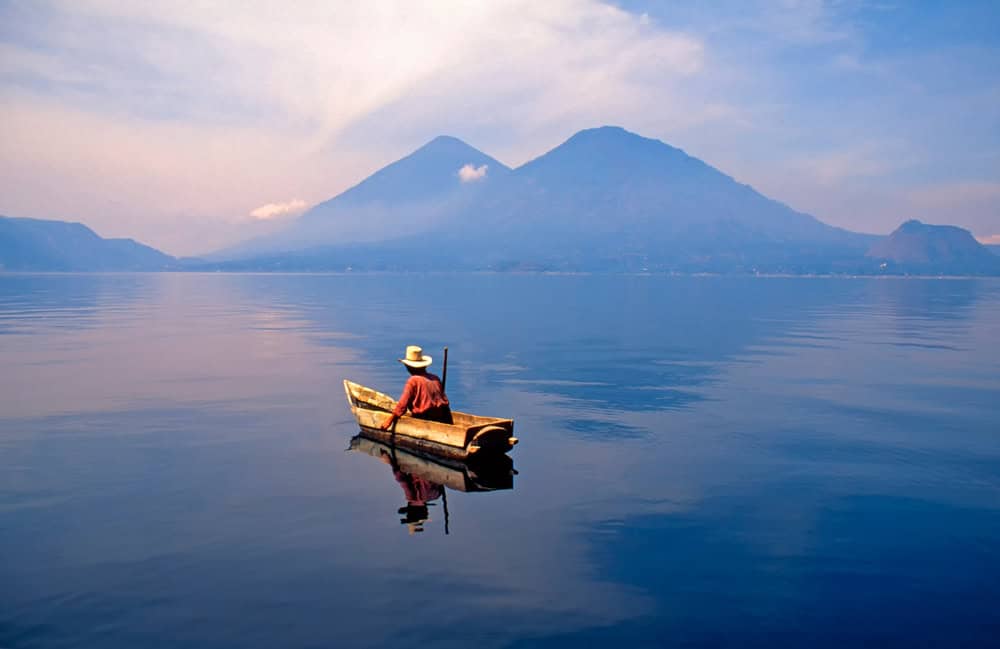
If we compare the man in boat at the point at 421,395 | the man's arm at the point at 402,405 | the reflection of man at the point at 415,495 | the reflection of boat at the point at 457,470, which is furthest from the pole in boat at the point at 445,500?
the man's arm at the point at 402,405

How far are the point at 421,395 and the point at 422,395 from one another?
30 mm

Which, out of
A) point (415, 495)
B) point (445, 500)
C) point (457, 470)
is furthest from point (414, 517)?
point (457, 470)

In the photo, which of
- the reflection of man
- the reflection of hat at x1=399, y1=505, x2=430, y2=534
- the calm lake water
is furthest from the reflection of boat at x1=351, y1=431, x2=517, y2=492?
the reflection of hat at x1=399, y1=505, x2=430, y2=534

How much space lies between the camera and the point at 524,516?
1386cm

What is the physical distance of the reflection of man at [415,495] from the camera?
1365cm

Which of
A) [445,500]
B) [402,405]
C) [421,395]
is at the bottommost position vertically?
[445,500]

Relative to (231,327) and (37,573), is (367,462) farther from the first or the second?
(231,327)

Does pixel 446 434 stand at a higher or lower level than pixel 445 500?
higher

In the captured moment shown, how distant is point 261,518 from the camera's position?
13.6m

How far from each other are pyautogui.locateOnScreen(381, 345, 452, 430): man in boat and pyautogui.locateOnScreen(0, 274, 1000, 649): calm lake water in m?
1.63

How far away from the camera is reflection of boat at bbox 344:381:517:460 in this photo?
54.7 feet

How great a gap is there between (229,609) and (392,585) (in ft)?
7.30

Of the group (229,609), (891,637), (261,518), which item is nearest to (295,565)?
(229,609)

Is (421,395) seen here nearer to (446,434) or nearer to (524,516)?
(446,434)
